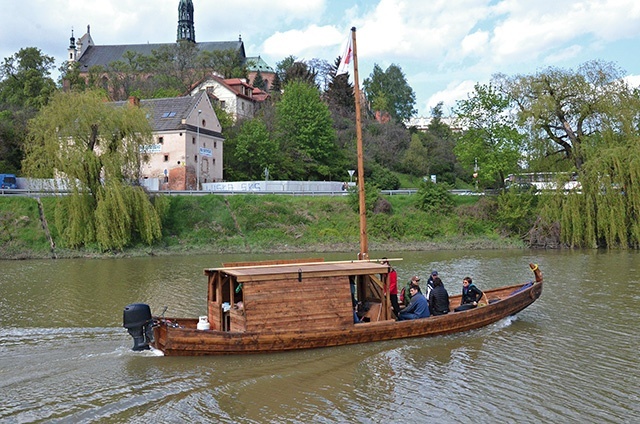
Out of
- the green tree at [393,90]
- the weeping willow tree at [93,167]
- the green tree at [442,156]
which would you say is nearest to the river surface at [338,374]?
the weeping willow tree at [93,167]

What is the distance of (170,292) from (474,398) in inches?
596

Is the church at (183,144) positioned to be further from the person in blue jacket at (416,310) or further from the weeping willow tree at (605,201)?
the person in blue jacket at (416,310)

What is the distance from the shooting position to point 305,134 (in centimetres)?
6531

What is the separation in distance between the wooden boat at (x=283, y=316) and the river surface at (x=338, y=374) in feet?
1.11

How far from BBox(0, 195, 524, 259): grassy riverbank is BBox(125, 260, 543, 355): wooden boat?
23.6 m

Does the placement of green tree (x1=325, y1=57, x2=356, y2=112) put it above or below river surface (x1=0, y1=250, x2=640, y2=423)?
above

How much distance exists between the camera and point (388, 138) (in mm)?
81000

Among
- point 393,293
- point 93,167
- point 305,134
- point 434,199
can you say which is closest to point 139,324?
point 393,293

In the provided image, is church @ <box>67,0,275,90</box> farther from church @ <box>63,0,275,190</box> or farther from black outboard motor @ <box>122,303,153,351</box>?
black outboard motor @ <box>122,303,153,351</box>

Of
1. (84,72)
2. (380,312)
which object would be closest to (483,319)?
(380,312)

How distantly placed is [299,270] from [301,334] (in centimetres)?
162

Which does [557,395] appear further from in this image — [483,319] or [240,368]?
[240,368]

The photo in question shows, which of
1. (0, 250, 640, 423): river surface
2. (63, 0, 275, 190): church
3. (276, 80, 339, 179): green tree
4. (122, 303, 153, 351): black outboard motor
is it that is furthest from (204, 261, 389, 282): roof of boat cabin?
(276, 80, 339, 179): green tree

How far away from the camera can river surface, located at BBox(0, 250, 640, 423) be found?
11016 millimetres
